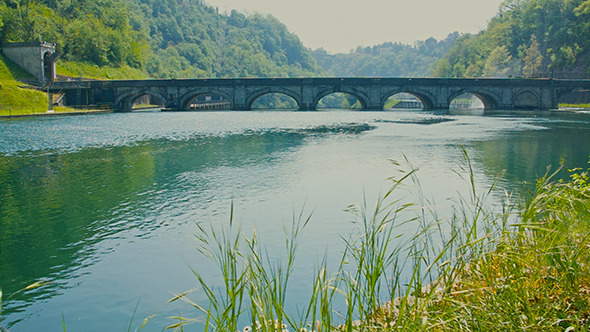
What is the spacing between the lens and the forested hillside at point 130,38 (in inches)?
2992

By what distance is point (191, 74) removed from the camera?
127 meters

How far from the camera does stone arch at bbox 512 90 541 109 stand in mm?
69000

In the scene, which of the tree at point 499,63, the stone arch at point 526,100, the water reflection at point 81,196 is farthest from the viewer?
the tree at point 499,63

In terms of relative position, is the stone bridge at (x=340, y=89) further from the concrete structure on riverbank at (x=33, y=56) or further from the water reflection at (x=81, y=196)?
the water reflection at (x=81, y=196)

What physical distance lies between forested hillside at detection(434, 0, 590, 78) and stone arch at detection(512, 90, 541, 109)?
16.7 m

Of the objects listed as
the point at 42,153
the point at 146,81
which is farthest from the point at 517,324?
Result: the point at 146,81

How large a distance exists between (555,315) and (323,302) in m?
2.04

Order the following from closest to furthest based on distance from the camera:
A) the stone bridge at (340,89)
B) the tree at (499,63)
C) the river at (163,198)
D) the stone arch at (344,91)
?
the river at (163,198) < the stone bridge at (340,89) < the stone arch at (344,91) < the tree at (499,63)

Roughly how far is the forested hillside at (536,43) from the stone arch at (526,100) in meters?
16.7

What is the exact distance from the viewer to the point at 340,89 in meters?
68.3

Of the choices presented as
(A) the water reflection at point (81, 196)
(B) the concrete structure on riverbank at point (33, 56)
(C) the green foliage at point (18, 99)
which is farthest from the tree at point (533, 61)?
(A) the water reflection at point (81, 196)

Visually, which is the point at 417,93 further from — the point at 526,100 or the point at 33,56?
the point at 33,56

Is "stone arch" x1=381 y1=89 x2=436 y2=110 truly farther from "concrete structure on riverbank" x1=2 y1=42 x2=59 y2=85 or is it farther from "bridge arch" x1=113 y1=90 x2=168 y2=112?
"concrete structure on riverbank" x1=2 y1=42 x2=59 y2=85

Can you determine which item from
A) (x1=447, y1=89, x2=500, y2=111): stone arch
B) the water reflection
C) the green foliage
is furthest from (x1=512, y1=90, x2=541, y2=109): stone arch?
the green foliage
